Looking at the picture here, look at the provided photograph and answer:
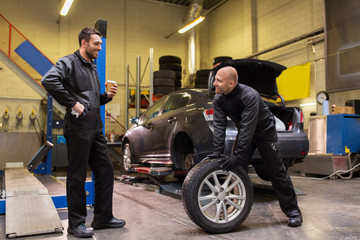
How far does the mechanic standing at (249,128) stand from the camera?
2672mm

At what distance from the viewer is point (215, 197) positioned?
266 cm

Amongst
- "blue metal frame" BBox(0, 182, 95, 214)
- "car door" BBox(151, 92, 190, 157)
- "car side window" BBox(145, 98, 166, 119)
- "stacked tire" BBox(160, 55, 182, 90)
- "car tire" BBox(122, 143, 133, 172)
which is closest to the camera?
"blue metal frame" BBox(0, 182, 95, 214)

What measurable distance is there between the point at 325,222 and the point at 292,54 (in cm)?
802

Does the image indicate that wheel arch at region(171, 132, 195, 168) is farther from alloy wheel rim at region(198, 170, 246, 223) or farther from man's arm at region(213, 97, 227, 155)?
Answer: alloy wheel rim at region(198, 170, 246, 223)

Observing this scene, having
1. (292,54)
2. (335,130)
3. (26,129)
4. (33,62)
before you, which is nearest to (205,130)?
(335,130)

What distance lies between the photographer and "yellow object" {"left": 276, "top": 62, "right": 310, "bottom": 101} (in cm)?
930

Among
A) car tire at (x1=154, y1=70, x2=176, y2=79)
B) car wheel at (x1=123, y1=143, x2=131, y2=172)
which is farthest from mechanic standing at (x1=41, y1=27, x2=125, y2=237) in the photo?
car tire at (x1=154, y1=70, x2=176, y2=79)

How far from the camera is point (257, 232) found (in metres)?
2.63

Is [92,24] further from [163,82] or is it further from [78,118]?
[78,118]

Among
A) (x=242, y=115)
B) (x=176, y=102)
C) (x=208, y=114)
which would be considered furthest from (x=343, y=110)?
(x=242, y=115)

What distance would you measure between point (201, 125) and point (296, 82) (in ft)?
21.7

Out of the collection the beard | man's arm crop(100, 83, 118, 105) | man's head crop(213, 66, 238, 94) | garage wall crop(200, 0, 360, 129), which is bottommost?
man's arm crop(100, 83, 118, 105)

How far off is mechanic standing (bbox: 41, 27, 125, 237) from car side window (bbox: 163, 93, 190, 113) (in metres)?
1.96

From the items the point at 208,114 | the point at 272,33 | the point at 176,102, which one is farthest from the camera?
the point at 272,33
